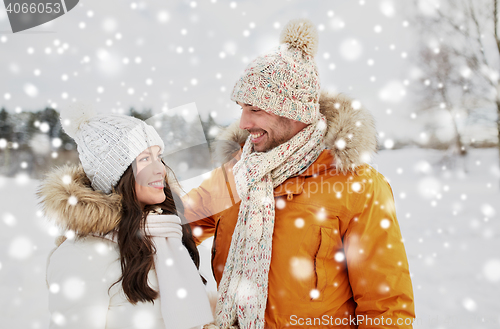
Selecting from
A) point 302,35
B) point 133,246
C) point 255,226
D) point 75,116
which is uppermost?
point 302,35

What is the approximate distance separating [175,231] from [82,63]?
351cm

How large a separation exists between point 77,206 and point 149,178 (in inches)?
13.4

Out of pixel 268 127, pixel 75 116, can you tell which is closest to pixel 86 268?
pixel 75 116

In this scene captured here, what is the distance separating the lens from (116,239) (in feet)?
4.45

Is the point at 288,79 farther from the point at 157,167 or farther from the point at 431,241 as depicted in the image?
the point at 431,241

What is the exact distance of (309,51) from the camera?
1.78 m

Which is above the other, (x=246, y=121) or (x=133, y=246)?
(x=246, y=121)

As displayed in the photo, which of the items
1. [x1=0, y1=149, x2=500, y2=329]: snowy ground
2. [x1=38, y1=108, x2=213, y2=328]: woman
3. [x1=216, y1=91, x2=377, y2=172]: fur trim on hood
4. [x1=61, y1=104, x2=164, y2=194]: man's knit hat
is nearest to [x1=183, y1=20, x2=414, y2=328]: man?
[x1=216, y1=91, x2=377, y2=172]: fur trim on hood

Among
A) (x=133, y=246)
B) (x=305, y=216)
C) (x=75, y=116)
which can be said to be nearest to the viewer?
(x=133, y=246)

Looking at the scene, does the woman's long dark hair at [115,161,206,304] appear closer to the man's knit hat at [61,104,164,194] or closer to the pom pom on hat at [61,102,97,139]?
the man's knit hat at [61,104,164,194]

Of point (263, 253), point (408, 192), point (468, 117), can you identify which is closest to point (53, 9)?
point (263, 253)

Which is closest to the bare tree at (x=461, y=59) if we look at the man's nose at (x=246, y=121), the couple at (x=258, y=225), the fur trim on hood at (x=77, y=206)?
the couple at (x=258, y=225)

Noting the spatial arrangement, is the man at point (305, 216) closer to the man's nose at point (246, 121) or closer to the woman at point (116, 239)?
the man's nose at point (246, 121)

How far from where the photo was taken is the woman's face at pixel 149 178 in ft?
4.81
